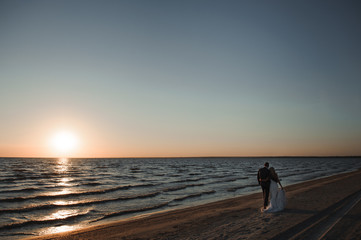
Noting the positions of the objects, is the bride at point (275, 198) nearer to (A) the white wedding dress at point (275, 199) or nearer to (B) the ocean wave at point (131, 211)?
(A) the white wedding dress at point (275, 199)

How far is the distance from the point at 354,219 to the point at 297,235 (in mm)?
3710

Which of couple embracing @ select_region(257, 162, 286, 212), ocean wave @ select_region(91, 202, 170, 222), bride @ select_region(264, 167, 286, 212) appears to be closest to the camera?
couple embracing @ select_region(257, 162, 286, 212)

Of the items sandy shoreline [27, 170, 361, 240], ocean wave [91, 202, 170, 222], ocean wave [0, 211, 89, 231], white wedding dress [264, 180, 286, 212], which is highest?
white wedding dress [264, 180, 286, 212]

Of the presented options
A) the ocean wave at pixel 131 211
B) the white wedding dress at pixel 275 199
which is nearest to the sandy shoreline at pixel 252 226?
the white wedding dress at pixel 275 199

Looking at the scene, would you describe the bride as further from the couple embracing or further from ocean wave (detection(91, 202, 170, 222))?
ocean wave (detection(91, 202, 170, 222))

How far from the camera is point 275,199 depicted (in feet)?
38.4

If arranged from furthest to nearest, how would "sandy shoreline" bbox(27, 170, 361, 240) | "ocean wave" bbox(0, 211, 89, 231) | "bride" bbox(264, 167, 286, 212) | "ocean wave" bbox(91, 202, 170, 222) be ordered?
1. "ocean wave" bbox(91, 202, 170, 222)
2. "ocean wave" bbox(0, 211, 89, 231)
3. "bride" bbox(264, 167, 286, 212)
4. "sandy shoreline" bbox(27, 170, 361, 240)

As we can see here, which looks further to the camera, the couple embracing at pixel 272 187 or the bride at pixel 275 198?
the bride at pixel 275 198

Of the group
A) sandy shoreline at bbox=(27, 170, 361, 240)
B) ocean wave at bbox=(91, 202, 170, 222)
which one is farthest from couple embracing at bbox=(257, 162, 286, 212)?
ocean wave at bbox=(91, 202, 170, 222)

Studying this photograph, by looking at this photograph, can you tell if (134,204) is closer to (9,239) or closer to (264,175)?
→ (9,239)

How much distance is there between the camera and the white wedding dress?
37.8 feet

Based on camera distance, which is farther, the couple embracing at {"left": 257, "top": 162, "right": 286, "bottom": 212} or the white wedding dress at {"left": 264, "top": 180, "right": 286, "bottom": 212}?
the white wedding dress at {"left": 264, "top": 180, "right": 286, "bottom": 212}

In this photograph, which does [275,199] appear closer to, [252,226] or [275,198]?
[275,198]

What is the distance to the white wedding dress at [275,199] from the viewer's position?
11508mm
